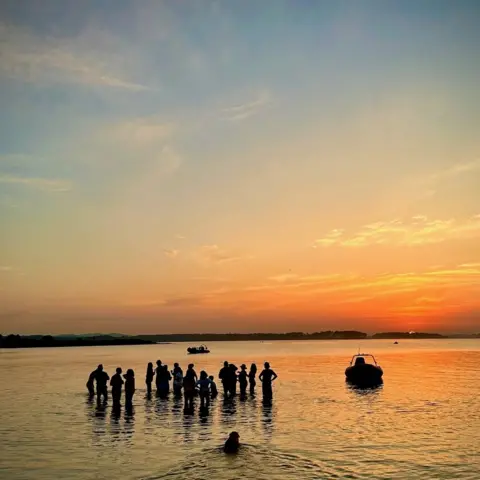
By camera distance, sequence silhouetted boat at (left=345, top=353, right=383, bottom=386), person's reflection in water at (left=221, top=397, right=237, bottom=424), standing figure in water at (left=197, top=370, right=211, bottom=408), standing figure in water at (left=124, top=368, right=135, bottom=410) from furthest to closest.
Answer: silhouetted boat at (left=345, top=353, right=383, bottom=386) < standing figure in water at (left=124, top=368, right=135, bottom=410) < standing figure in water at (left=197, top=370, right=211, bottom=408) < person's reflection in water at (left=221, top=397, right=237, bottom=424)

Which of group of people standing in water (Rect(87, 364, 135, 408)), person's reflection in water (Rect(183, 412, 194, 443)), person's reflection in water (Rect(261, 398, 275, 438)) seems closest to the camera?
person's reflection in water (Rect(183, 412, 194, 443))

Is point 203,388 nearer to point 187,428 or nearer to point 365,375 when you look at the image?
point 187,428

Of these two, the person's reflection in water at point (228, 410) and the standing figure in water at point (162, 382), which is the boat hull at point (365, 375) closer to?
the person's reflection in water at point (228, 410)

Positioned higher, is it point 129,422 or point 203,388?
point 203,388

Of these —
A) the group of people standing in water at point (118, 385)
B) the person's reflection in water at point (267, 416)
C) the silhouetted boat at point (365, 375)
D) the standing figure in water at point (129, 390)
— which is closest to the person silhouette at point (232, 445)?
the person's reflection in water at point (267, 416)

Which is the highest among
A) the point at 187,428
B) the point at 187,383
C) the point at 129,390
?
the point at 187,383

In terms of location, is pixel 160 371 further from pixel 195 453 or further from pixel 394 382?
pixel 394 382

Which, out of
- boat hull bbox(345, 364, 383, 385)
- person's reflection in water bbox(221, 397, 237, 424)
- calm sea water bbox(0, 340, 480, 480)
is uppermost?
boat hull bbox(345, 364, 383, 385)

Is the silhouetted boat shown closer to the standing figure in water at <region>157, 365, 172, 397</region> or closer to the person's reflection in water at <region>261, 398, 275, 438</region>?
the person's reflection in water at <region>261, 398, 275, 438</region>

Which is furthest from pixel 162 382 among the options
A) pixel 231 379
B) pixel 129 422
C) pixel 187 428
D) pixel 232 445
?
pixel 232 445

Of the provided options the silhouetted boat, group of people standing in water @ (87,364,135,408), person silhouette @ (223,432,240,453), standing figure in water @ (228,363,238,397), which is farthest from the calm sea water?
the silhouetted boat

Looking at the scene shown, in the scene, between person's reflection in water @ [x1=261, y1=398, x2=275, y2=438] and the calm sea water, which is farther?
person's reflection in water @ [x1=261, y1=398, x2=275, y2=438]

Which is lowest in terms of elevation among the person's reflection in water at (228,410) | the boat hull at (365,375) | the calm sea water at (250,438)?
the calm sea water at (250,438)

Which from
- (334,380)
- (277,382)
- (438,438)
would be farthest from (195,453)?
(334,380)
